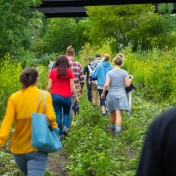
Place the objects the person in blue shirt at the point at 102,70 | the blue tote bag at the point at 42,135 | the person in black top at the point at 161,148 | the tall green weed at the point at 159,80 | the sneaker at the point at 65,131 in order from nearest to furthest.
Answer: the person in black top at the point at 161,148, the blue tote bag at the point at 42,135, the sneaker at the point at 65,131, the person in blue shirt at the point at 102,70, the tall green weed at the point at 159,80

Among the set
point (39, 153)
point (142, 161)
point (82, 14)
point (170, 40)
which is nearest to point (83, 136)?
point (39, 153)

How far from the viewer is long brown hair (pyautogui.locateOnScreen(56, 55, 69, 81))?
376 inches

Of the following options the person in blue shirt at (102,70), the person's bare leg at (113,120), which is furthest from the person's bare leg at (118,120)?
the person in blue shirt at (102,70)

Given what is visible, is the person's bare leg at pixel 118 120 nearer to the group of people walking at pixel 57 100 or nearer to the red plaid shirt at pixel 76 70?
the group of people walking at pixel 57 100

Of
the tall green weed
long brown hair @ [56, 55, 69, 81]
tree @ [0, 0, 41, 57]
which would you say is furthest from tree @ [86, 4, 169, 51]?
long brown hair @ [56, 55, 69, 81]

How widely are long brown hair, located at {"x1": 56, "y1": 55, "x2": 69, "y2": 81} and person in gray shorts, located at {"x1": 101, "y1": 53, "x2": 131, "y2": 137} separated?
1.25 metres

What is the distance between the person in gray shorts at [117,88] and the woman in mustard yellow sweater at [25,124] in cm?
518

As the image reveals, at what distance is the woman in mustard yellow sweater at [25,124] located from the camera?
17.9 ft

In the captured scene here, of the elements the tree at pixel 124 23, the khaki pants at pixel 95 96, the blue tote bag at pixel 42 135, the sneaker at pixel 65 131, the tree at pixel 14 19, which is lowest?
the sneaker at pixel 65 131

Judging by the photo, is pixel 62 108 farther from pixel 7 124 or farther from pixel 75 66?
pixel 7 124

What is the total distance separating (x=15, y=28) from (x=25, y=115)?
34.8 ft

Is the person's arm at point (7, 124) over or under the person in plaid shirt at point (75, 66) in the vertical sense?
under

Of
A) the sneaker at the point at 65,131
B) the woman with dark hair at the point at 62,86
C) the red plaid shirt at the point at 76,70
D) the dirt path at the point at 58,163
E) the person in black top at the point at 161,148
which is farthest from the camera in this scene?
the red plaid shirt at the point at 76,70

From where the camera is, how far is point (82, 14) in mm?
54156
